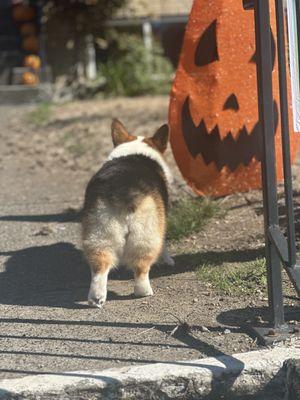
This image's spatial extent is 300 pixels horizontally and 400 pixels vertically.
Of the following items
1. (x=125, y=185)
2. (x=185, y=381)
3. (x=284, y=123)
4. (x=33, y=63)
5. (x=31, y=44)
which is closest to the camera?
(x=185, y=381)

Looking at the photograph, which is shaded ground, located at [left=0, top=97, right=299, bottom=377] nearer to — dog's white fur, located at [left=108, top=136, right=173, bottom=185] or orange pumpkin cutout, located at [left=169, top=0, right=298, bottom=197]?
orange pumpkin cutout, located at [left=169, top=0, right=298, bottom=197]

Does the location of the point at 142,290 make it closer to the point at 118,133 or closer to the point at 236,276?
the point at 236,276

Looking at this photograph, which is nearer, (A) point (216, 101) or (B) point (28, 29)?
(A) point (216, 101)

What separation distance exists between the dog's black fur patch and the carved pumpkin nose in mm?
1598

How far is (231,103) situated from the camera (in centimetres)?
682

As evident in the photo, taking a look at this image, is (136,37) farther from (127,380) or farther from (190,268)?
(127,380)

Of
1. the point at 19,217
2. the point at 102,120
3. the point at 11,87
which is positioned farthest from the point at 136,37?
the point at 19,217

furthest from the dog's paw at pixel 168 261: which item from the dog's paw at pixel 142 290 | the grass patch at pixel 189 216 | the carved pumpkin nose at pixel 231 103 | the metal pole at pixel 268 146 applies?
the carved pumpkin nose at pixel 231 103

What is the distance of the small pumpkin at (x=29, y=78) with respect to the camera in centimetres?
1698

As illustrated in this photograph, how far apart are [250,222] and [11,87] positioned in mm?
11332

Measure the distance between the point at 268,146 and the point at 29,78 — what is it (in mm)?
13413

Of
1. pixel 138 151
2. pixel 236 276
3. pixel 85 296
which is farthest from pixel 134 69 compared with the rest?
pixel 85 296

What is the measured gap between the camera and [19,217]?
742 centimetres

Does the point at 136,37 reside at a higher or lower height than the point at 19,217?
higher
